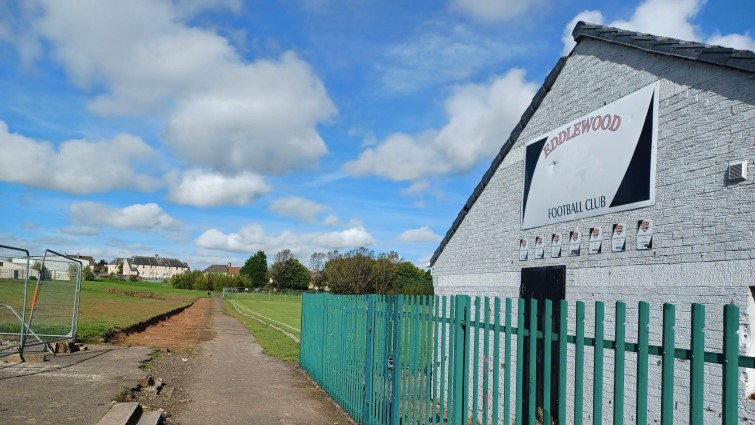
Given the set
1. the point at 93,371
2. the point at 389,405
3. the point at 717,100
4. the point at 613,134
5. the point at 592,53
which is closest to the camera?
the point at 717,100

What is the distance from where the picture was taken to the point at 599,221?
27.0 ft

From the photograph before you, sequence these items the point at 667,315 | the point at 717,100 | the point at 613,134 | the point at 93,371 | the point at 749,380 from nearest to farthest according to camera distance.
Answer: the point at 667,315 → the point at 749,380 → the point at 717,100 → the point at 613,134 → the point at 93,371

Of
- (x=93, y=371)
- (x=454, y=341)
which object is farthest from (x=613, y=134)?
(x=93, y=371)

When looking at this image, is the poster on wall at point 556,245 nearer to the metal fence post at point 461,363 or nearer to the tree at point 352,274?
the metal fence post at point 461,363

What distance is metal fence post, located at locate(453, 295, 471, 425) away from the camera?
5691 mm

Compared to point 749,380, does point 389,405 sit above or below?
below

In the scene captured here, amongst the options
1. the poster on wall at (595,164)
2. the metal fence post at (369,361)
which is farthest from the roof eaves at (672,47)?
the metal fence post at (369,361)

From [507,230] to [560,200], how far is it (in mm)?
1773

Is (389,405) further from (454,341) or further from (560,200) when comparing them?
(560,200)

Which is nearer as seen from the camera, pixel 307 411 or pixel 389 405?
pixel 389 405

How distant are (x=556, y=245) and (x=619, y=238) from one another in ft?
5.06

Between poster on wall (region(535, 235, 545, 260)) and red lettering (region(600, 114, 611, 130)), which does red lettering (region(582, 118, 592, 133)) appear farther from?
poster on wall (region(535, 235, 545, 260))

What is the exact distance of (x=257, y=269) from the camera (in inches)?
5527

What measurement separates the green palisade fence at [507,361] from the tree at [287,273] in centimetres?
11884
